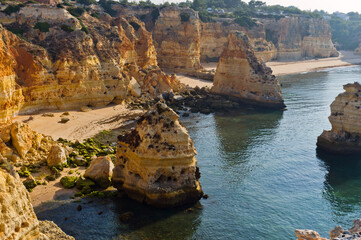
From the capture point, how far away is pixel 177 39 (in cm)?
7381

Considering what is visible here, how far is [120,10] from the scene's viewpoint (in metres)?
78.5

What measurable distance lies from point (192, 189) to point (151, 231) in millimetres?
4101

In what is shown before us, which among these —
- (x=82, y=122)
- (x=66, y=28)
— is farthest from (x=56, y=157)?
(x=66, y=28)

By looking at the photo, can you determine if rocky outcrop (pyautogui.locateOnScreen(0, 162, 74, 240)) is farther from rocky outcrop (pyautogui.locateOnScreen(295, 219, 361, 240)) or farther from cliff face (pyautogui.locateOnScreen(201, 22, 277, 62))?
cliff face (pyautogui.locateOnScreen(201, 22, 277, 62))

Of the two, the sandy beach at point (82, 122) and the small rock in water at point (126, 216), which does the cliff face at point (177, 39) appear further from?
the small rock in water at point (126, 216)

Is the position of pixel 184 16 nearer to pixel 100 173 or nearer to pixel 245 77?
pixel 245 77

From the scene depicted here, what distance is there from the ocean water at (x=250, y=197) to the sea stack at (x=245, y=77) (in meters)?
9.50

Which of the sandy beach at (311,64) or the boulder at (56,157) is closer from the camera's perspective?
the boulder at (56,157)

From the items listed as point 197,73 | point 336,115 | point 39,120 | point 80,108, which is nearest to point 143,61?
point 197,73

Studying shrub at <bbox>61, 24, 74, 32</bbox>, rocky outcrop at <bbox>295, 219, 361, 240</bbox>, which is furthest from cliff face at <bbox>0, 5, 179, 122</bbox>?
rocky outcrop at <bbox>295, 219, 361, 240</bbox>

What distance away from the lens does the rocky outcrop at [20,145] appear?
25.4 metres

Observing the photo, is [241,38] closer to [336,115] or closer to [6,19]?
[336,115]

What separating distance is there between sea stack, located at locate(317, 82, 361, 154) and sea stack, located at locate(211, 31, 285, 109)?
700 inches

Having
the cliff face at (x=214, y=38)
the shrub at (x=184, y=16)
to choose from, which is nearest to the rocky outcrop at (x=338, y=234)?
the shrub at (x=184, y=16)
